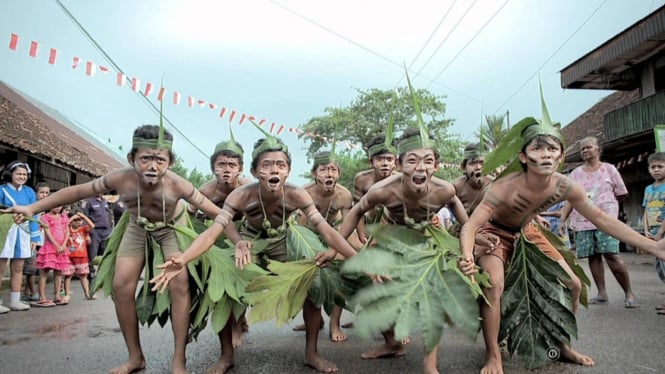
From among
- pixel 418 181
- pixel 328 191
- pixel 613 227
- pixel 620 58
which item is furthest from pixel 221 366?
pixel 620 58

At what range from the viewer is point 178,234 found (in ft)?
12.3

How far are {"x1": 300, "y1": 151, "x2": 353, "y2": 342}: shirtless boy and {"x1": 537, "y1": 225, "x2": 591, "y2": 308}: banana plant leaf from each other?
80.0 inches

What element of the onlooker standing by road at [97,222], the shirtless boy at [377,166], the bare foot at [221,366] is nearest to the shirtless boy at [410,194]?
the bare foot at [221,366]

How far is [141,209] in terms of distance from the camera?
12.1ft

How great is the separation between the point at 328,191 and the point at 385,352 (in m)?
1.99

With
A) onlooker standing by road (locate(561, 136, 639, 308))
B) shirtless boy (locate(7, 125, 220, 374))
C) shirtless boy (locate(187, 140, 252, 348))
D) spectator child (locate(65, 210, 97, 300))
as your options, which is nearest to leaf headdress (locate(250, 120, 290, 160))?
shirtless boy (locate(7, 125, 220, 374))

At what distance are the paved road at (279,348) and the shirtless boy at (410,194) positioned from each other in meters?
0.44

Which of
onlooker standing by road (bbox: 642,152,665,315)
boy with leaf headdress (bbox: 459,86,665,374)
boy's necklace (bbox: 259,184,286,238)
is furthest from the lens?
onlooker standing by road (bbox: 642,152,665,315)

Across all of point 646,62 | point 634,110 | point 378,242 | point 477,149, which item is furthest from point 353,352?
point 646,62

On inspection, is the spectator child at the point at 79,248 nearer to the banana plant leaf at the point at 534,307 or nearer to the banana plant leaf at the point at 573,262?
the banana plant leaf at the point at 534,307

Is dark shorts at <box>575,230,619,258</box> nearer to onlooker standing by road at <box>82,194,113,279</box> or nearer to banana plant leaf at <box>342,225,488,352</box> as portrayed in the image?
banana plant leaf at <box>342,225,488,352</box>

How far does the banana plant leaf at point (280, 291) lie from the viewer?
320 centimetres

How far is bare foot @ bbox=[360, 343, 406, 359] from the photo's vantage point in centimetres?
382

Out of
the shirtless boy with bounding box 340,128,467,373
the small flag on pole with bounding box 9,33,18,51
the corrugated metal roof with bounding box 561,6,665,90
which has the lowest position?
the shirtless boy with bounding box 340,128,467,373
